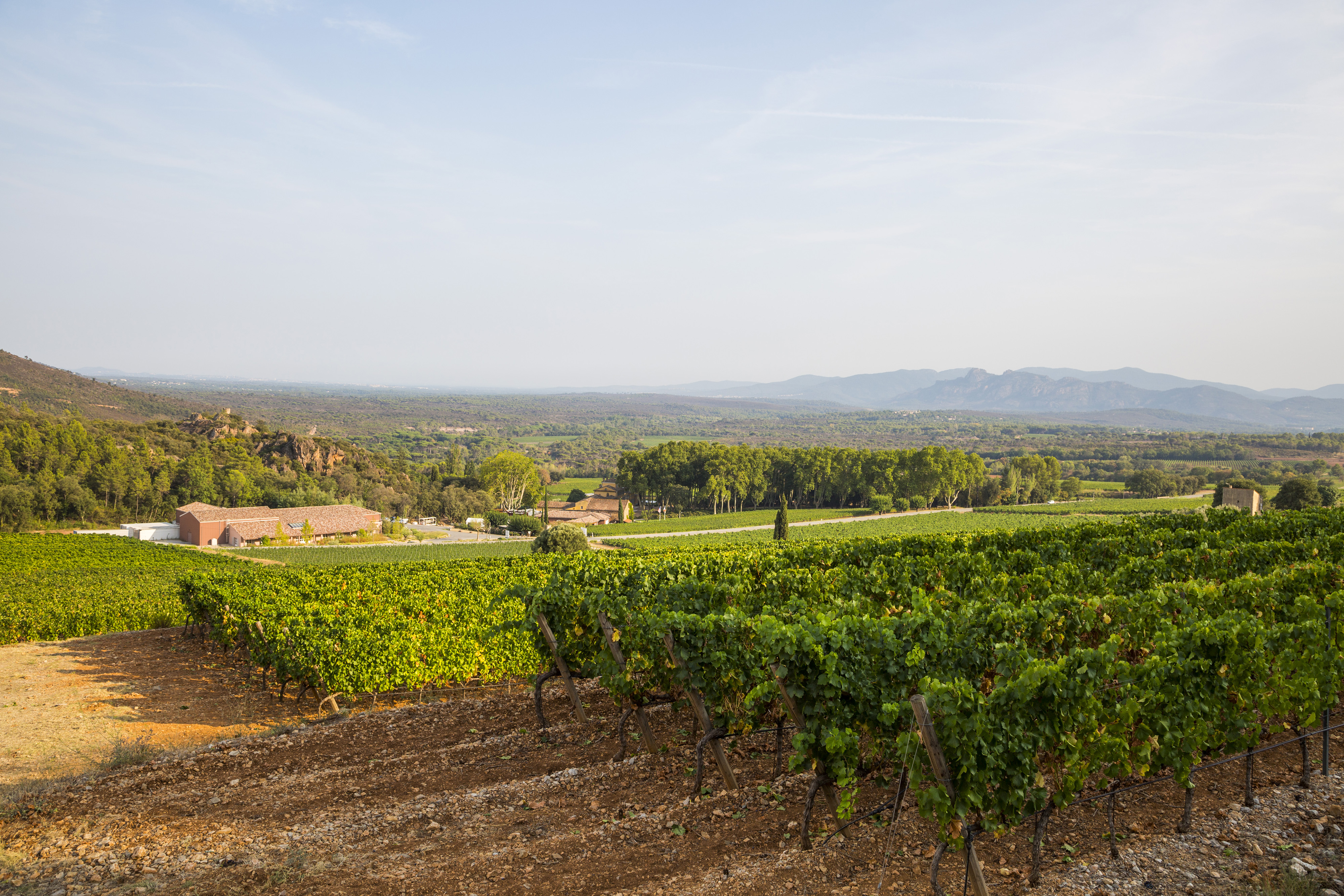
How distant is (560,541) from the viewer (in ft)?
122

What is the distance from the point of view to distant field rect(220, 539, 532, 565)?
177ft

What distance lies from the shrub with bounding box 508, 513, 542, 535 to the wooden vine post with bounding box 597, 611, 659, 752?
69.4 metres

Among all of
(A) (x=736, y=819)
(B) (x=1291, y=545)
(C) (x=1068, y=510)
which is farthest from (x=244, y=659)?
(C) (x=1068, y=510)

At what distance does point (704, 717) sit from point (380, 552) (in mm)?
58622

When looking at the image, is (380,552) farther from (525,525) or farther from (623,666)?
(623,666)

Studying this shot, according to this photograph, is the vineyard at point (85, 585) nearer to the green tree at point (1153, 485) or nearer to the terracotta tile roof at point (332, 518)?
the terracotta tile roof at point (332, 518)

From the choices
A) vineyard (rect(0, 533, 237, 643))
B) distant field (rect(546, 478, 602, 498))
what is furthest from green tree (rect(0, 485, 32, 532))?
distant field (rect(546, 478, 602, 498))

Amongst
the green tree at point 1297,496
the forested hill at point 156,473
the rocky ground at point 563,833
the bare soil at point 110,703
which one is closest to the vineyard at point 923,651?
the rocky ground at point 563,833

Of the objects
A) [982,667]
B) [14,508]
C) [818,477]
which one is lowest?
[14,508]

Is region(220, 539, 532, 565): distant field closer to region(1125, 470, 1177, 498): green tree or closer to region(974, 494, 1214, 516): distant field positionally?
region(974, 494, 1214, 516): distant field

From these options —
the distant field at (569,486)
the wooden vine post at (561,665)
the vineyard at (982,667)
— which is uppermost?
the vineyard at (982,667)

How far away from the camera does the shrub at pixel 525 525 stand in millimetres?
78688

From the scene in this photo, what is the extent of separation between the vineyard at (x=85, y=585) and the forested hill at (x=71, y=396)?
87360 millimetres

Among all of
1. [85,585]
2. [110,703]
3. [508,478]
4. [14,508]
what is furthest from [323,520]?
[110,703]
